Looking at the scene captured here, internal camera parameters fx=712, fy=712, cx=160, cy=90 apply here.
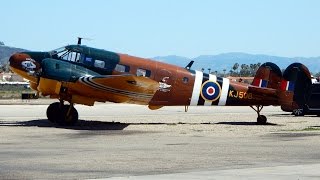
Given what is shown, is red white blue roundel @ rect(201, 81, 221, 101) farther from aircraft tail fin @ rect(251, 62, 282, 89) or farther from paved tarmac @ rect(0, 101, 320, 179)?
aircraft tail fin @ rect(251, 62, 282, 89)

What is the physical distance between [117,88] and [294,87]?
28.5 ft

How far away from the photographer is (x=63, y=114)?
3059cm

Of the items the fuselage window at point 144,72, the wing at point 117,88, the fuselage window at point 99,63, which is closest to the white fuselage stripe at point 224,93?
the wing at point 117,88

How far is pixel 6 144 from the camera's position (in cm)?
2159

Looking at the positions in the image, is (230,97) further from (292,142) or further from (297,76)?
(292,142)

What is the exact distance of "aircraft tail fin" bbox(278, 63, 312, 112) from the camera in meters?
33.1

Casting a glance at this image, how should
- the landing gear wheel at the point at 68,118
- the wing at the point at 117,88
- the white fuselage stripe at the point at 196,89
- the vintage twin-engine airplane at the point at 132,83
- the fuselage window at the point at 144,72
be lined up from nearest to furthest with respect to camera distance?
the wing at the point at 117,88 < the vintage twin-engine airplane at the point at 132,83 < the landing gear wheel at the point at 68,118 < the fuselage window at the point at 144,72 < the white fuselage stripe at the point at 196,89

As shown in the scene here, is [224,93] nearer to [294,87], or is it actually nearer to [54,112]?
[294,87]

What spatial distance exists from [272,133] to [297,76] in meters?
6.90

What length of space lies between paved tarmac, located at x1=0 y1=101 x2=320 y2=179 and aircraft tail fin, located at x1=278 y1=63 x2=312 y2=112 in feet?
8.68

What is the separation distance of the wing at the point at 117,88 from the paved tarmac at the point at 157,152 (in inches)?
54.0

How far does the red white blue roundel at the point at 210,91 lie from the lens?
32500 millimetres

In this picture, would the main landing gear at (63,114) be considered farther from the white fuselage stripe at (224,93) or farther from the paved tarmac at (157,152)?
the white fuselage stripe at (224,93)

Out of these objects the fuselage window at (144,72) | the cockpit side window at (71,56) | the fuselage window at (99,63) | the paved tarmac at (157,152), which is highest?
the cockpit side window at (71,56)
